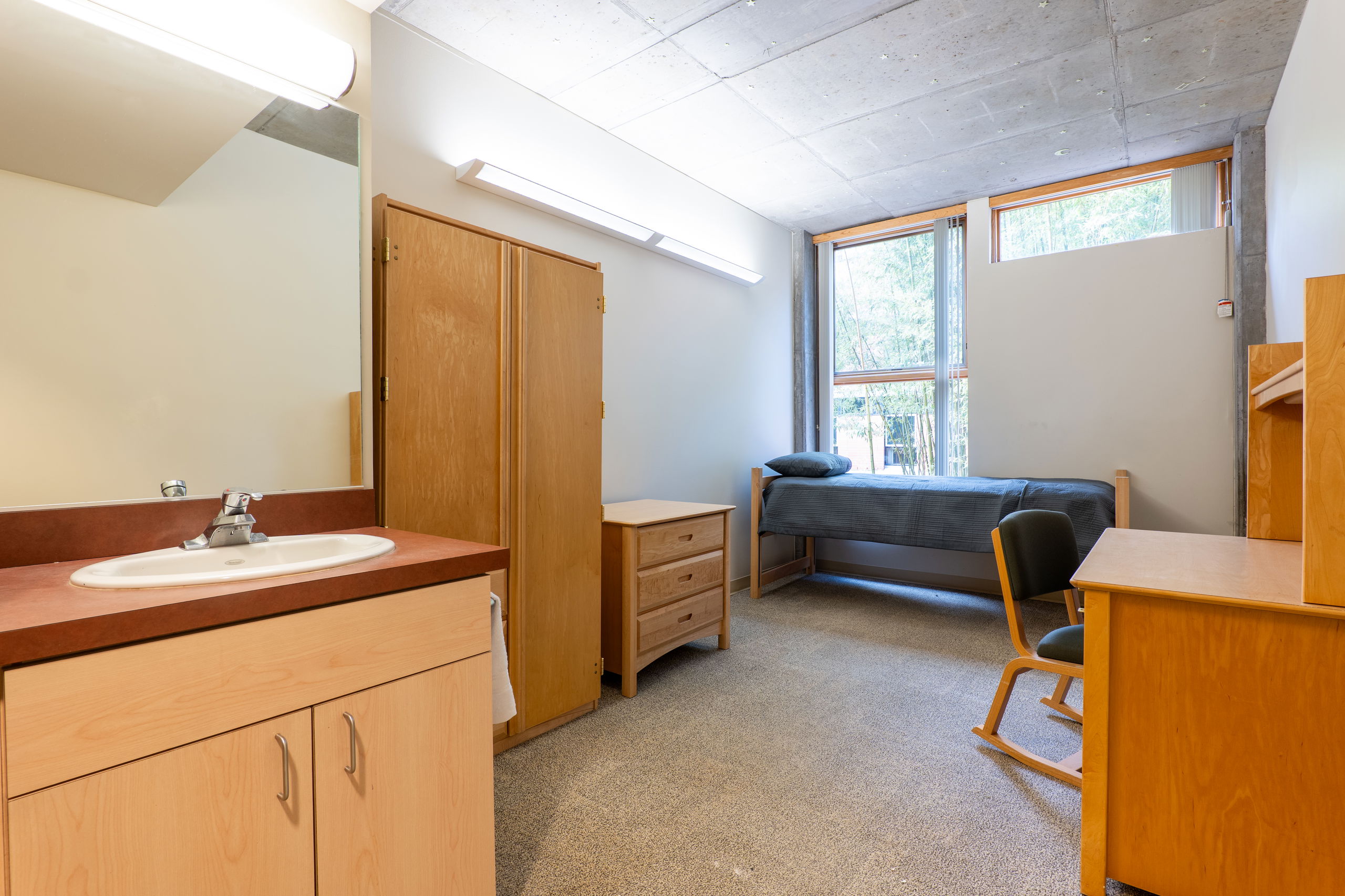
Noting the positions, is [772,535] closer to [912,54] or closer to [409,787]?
[912,54]

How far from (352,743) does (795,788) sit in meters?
1.36

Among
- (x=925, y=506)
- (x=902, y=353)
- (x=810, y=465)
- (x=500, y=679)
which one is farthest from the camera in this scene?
(x=902, y=353)

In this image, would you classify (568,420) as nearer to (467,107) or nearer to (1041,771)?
(467,107)

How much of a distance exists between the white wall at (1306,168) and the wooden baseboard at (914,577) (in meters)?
2.04

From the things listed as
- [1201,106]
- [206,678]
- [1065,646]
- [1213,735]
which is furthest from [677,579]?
[1201,106]

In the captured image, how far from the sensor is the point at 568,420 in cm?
248

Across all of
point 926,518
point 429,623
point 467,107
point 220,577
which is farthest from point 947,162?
point 220,577

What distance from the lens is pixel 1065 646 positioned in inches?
79.4

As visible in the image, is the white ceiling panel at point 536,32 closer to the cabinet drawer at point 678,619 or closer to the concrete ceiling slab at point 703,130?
the concrete ceiling slab at point 703,130

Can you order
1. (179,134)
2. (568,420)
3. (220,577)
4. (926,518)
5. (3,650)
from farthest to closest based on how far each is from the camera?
(926,518) < (568,420) < (179,134) < (220,577) < (3,650)

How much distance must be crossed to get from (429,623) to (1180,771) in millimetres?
1625

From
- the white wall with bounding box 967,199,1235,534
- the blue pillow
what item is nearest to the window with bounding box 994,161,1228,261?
the white wall with bounding box 967,199,1235,534

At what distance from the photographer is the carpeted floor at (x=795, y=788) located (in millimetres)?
1604

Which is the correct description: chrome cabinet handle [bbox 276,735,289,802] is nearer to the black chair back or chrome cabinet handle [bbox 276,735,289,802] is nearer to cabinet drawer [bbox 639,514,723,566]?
cabinet drawer [bbox 639,514,723,566]
